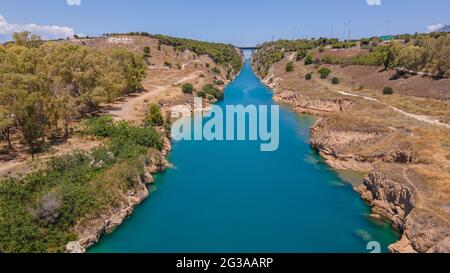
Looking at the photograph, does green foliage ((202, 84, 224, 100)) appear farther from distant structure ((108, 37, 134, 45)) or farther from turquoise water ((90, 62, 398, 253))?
distant structure ((108, 37, 134, 45))

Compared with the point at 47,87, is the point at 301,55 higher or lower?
higher

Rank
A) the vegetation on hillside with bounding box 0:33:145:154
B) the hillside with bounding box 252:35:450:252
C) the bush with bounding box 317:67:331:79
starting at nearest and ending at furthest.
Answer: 1. the hillside with bounding box 252:35:450:252
2. the vegetation on hillside with bounding box 0:33:145:154
3. the bush with bounding box 317:67:331:79

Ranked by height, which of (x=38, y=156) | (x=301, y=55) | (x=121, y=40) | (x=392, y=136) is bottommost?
(x=38, y=156)

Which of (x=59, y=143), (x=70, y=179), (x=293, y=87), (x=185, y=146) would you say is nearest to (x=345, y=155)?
(x=185, y=146)

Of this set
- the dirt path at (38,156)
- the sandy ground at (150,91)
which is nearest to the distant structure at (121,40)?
the sandy ground at (150,91)

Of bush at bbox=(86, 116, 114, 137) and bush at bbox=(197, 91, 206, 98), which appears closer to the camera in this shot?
bush at bbox=(86, 116, 114, 137)

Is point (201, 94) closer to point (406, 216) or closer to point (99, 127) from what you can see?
point (99, 127)

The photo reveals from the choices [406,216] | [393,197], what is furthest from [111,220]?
[393,197]

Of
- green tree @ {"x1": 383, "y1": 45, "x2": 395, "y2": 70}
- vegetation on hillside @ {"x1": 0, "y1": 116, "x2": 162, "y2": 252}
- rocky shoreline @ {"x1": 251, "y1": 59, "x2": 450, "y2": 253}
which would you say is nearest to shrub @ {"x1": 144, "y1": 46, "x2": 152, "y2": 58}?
green tree @ {"x1": 383, "y1": 45, "x2": 395, "y2": 70}

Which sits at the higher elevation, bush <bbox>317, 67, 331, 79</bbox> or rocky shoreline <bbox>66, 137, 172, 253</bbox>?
bush <bbox>317, 67, 331, 79</bbox>
